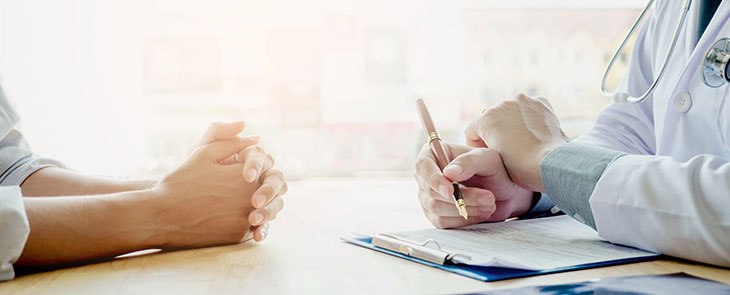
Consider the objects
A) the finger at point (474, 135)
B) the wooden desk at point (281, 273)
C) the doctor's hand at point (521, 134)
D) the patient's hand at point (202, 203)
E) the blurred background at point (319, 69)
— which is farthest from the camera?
the blurred background at point (319, 69)

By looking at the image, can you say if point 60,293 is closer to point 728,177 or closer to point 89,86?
point 728,177

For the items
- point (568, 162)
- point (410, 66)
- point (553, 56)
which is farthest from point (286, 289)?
point (553, 56)

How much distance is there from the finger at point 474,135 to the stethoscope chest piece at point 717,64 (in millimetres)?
322

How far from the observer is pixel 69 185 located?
0.99 meters

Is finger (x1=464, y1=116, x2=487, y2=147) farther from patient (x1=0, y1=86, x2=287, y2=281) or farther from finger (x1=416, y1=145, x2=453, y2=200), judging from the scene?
patient (x1=0, y1=86, x2=287, y2=281)

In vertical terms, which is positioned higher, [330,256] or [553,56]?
[553,56]

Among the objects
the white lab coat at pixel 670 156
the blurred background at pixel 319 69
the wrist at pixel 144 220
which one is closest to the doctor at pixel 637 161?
the white lab coat at pixel 670 156

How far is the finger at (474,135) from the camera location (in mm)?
1043

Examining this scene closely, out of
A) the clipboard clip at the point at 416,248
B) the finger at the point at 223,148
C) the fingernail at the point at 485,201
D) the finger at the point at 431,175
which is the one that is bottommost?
the clipboard clip at the point at 416,248

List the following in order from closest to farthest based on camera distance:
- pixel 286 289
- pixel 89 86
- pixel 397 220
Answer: pixel 286 289
pixel 397 220
pixel 89 86

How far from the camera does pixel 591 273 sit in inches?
24.8

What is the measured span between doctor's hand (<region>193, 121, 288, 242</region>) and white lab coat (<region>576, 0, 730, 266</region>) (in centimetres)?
41

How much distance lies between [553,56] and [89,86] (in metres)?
1.92

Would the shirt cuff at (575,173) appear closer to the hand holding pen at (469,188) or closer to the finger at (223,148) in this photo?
the hand holding pen at (469,188)
